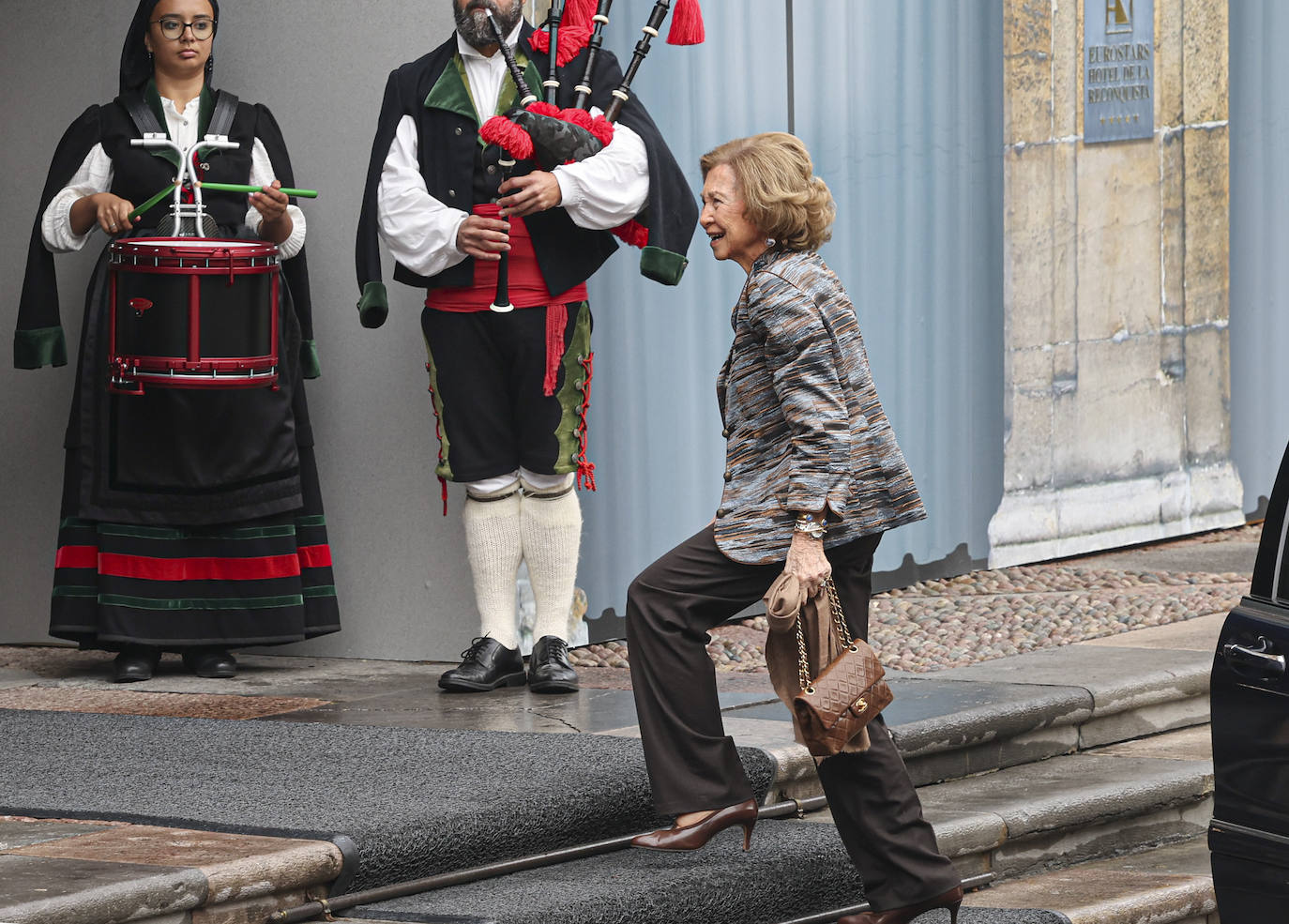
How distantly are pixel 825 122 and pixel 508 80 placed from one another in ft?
7.58

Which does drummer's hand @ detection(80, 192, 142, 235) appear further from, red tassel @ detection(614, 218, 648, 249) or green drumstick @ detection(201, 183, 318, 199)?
red tassel @ detection(614, 218, 648, 249)

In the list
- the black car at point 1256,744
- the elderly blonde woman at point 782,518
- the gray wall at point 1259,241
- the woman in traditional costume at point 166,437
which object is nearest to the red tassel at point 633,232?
the woman in traditional costume at point 166,437

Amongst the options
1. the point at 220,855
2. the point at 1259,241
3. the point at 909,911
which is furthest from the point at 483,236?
the point at 1259,241

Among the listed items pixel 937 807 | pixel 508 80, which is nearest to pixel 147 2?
pixel 508 80

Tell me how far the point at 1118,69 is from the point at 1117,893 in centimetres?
508

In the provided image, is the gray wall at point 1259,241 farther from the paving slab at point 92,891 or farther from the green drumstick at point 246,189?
the paving slab at point 92,891

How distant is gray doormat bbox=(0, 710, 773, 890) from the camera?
14.3ft

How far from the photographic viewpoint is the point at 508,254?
19.9 ft

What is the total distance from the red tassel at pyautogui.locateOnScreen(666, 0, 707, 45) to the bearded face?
0.47 metres

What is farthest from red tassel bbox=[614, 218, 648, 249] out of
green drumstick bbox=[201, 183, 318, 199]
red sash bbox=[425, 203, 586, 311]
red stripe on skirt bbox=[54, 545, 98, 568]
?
red stripe on skirt bbox=[54, 545, 98, 568]

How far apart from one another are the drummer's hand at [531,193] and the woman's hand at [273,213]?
745 millimetres

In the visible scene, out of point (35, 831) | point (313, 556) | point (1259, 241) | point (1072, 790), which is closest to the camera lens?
point (35, 831)

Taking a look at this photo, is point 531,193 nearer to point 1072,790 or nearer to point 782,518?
point 782,518

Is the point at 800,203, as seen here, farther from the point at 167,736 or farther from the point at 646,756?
the point at 167,736
